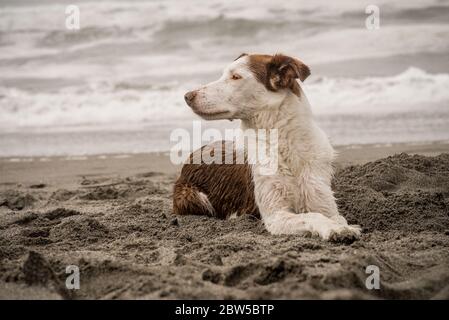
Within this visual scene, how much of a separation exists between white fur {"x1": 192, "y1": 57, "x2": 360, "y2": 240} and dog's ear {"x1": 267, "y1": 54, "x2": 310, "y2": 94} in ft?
0.25

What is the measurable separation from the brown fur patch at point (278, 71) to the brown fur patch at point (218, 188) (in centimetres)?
85

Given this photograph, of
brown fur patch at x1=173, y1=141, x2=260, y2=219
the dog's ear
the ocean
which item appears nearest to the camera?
the dog's ear

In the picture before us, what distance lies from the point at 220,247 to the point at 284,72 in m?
1.75

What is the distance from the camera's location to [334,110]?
680 inches

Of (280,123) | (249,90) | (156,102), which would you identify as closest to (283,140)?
(280,123)

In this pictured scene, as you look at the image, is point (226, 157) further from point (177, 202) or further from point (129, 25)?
point (129, 25)

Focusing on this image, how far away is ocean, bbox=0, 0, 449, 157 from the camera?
14.9m

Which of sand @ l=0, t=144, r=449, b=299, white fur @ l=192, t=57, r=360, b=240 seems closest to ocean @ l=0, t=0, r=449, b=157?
sand @ l=0, t=144, r=449, b=299

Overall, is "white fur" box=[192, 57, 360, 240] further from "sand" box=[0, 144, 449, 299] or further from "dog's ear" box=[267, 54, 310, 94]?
"sand" box=[0, 144, 449, 299]

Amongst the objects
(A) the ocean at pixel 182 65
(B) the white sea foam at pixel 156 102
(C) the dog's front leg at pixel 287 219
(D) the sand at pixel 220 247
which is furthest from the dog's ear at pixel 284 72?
(B) the white sea foam at pixel 156 102

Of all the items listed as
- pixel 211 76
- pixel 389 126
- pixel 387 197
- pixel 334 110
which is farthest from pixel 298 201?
pixel 211 76

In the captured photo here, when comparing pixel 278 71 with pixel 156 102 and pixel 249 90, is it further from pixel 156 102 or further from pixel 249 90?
pixel 156 102
